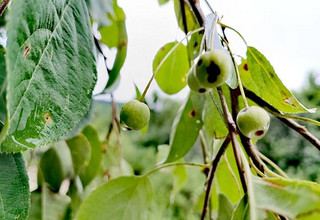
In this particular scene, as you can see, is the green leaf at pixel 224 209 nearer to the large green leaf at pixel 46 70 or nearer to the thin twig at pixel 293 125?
the thin twig at pixel 293 125

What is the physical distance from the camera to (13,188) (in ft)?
1.19

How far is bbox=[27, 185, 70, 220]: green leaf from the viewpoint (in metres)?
0.64

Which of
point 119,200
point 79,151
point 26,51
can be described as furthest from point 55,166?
point 26,51

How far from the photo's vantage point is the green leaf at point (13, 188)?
353mm

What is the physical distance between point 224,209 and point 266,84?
29 cm

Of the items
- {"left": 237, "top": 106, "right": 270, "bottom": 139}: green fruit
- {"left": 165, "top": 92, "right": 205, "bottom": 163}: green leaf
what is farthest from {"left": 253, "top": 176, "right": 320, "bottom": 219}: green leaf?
{"left": 165, "top": 92, "right": 205, "bottom": 163}: green leaf

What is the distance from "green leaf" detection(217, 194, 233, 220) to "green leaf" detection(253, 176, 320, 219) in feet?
1.21

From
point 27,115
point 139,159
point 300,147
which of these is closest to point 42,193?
point 27,115

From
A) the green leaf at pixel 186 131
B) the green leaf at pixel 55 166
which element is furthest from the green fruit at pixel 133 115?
the green leaf at pixel 55 166

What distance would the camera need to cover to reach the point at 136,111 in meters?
0.45

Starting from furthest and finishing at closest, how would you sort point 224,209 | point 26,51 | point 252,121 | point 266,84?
point 224,209
point 266,84
point 252,121
point 26,51

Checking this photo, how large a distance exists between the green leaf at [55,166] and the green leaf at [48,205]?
2cm

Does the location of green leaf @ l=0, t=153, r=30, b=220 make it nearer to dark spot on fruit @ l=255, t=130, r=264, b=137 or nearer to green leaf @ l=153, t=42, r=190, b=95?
dark spot on fruit @ l=255, t=130, r=264, b=137

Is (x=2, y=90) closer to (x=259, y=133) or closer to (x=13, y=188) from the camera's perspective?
(x=13, y=188)
